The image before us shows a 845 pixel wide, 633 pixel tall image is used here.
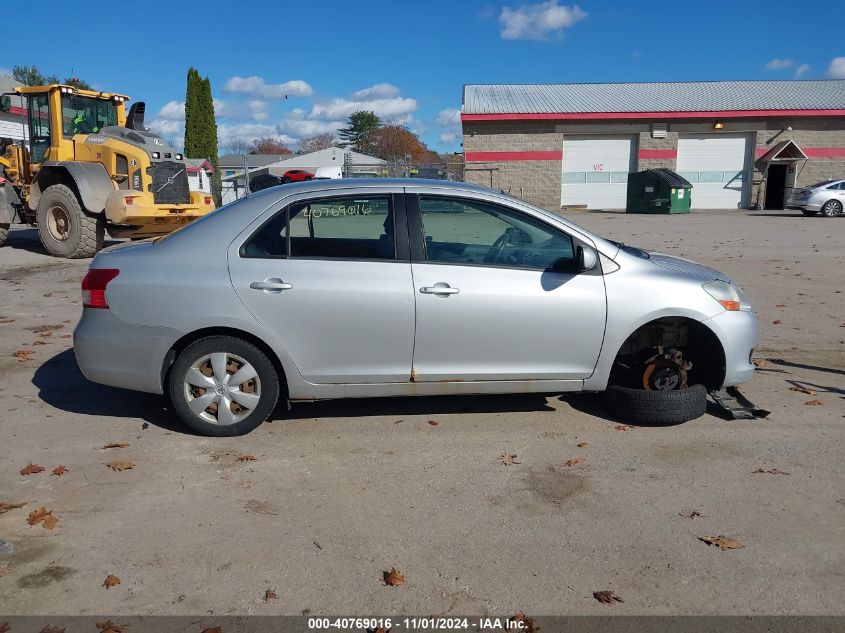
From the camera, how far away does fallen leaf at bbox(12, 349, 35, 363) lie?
6.82 metres

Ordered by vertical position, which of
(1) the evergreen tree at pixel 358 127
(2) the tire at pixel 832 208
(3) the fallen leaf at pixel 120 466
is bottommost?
(3) the fallen leaf at pixel 120 466

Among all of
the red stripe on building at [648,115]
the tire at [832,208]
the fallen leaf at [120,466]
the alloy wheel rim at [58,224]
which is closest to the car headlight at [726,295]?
the fallen leaf at [120,466]

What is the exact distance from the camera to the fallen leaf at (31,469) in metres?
4.35

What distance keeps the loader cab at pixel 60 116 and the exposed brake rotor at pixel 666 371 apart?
13578mm

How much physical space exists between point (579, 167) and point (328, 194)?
36263 mm

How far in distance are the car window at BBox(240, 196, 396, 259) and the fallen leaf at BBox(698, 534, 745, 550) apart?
2516mm

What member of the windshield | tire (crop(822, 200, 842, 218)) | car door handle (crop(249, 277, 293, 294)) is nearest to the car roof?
car door handle (crop(249, 277, 293, 294))

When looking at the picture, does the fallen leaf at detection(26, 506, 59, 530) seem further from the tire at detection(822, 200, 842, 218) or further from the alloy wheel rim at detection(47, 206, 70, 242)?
the tire at detection(822, 200, 842, 218)

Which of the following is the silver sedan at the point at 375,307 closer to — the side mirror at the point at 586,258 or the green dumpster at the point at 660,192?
the side mirror at the point at 586,258

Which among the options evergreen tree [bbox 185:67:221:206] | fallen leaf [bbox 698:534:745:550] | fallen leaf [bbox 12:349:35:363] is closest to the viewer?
fallen leaf [bbox 698:534:745:550]

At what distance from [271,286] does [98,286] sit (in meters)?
1.18

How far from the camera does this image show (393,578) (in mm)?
3240

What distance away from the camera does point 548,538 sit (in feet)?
11.8

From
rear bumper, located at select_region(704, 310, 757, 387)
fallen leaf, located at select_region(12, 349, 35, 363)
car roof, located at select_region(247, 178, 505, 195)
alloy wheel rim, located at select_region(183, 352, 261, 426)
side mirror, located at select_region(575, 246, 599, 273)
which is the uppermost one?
car roof, located at select_region(247, 178, 505, 195)
